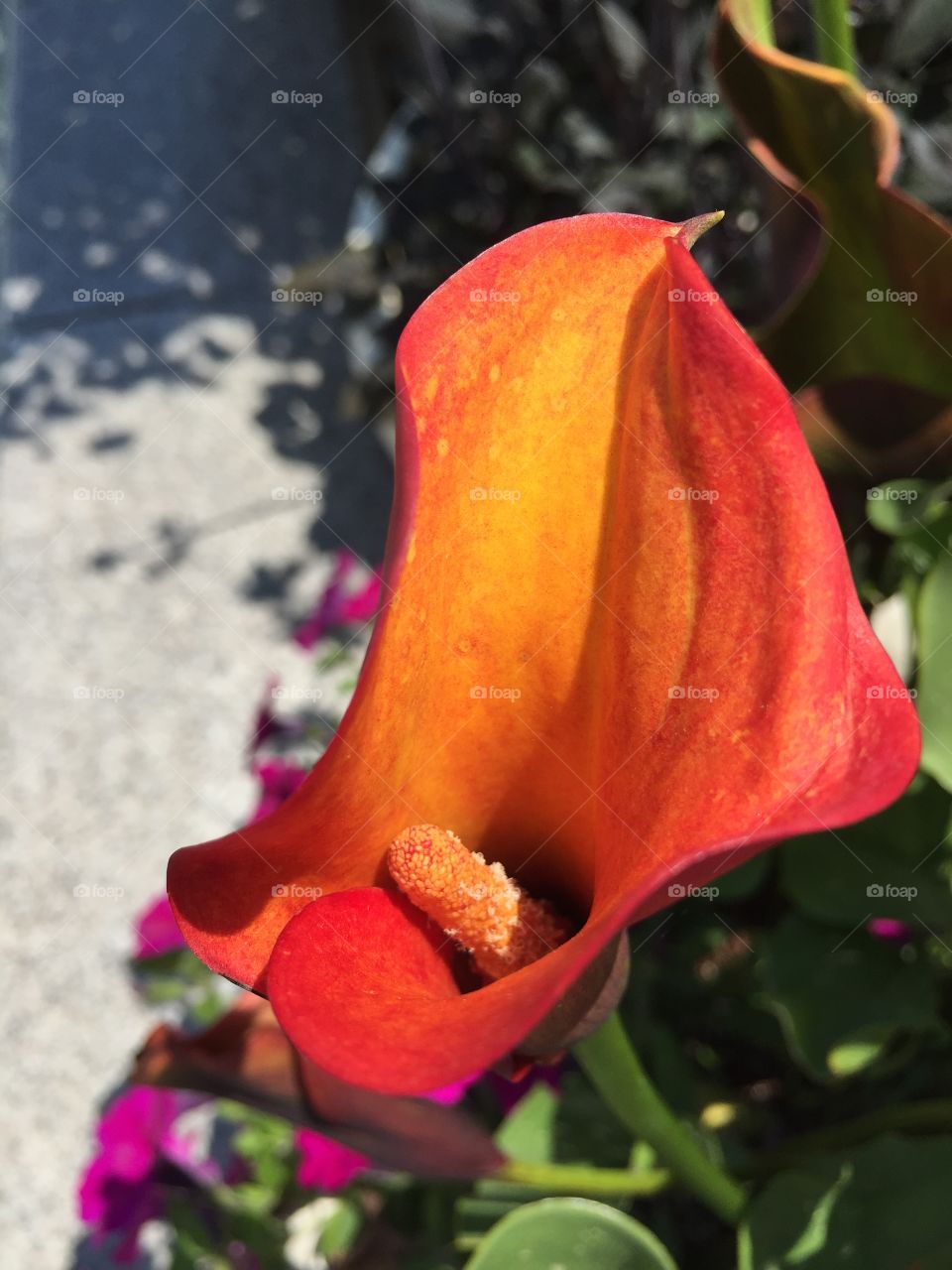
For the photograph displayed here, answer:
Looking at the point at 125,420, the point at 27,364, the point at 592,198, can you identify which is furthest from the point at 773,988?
the point at 27,364

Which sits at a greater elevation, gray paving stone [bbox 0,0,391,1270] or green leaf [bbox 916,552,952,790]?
green leaf [bbox 916,552,952,790]

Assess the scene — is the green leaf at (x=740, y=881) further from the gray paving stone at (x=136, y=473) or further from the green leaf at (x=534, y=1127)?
the gray paving stone at (x=136, y=473)

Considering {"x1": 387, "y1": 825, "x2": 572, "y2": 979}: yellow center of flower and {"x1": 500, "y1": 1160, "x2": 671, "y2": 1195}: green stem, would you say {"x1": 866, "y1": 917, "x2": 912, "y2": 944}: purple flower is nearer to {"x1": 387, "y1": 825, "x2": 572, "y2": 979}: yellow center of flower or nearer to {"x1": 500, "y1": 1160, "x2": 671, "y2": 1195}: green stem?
{"x1": 500, "y1": 1160, "x2": 671, "y2": 1195}: green stem

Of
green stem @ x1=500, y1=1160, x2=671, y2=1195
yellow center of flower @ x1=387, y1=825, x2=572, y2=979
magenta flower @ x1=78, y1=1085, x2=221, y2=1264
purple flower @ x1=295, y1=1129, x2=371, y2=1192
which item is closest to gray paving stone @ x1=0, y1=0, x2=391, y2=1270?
magenta flower @ x1=78, y1=1085, x2=221, y2=1264

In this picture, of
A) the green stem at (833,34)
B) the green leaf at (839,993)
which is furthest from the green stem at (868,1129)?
the green stem at (833,34)

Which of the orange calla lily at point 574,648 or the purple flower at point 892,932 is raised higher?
the orange calla lily at point 574,648

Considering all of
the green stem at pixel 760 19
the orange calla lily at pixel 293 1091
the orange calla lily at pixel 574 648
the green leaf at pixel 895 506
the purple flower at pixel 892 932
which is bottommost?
the purple flower at pixel 892 932

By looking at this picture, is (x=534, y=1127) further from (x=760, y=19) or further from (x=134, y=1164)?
(x=760, y=19)
